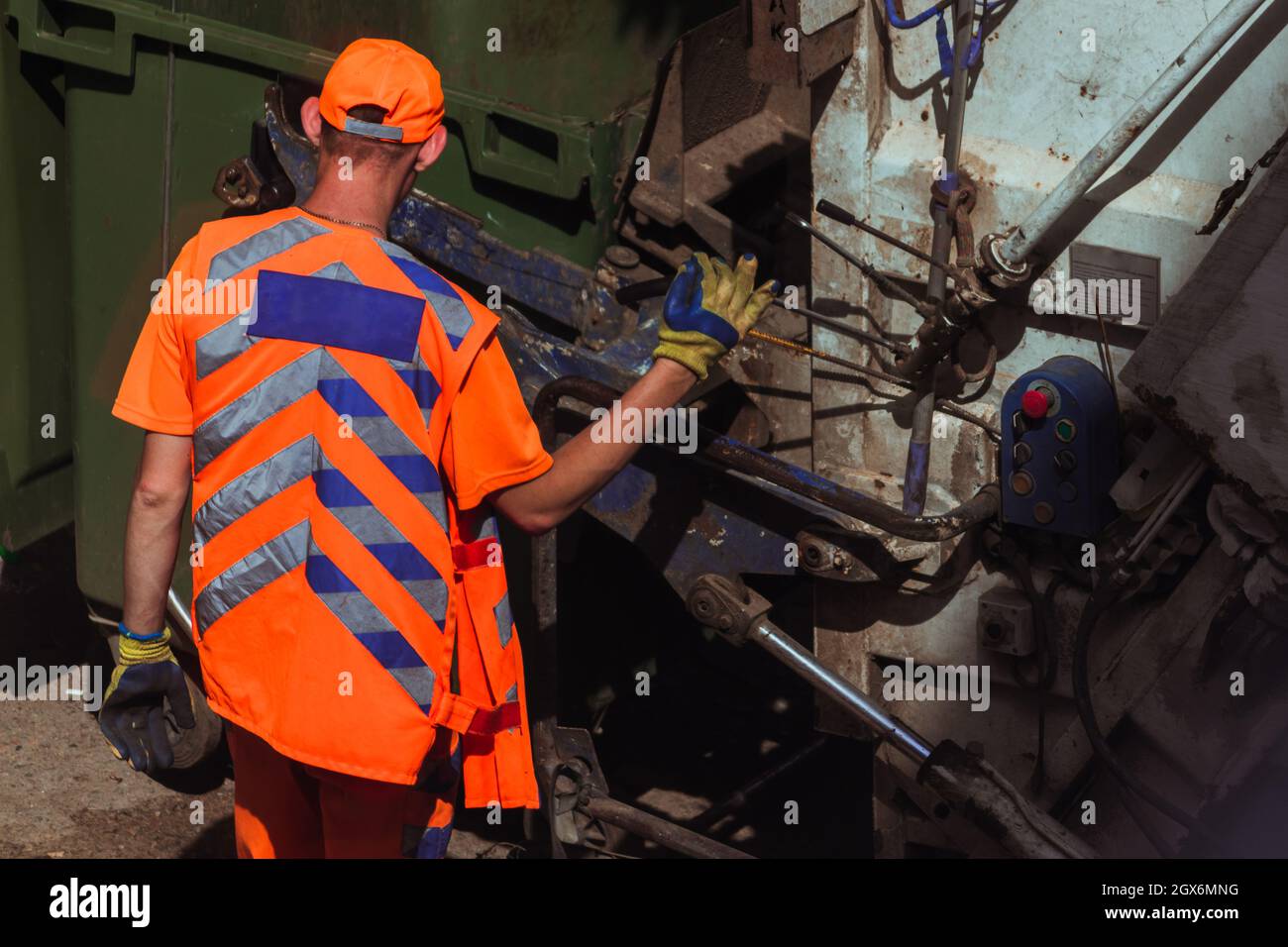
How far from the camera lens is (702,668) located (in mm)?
3799

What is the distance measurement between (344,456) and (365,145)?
0.42m

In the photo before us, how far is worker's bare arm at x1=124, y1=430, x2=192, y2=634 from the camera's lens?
2.24 m

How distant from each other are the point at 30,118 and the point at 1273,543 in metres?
2.66

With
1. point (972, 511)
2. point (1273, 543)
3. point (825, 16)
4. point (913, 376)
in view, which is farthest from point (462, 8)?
point (1273, 543)

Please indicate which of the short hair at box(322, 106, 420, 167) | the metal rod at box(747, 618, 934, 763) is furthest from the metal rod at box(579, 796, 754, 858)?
the short hair at box(322, 106, 420, 167)

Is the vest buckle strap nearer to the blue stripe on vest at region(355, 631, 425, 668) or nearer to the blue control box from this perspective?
the blue stripe on vest at region(355, 631, 425, 668)

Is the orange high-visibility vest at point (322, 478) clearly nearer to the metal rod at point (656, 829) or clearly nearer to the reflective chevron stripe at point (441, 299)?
the reflective chevron stripe at point (441, 299)

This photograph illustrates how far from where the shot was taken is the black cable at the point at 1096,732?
245 cm

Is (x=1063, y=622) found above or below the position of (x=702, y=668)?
above

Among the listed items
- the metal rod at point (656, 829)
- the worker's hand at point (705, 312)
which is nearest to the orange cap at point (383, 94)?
the worker's hand at point (705, 312)

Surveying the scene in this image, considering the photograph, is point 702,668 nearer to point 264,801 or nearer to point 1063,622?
point 1063,622

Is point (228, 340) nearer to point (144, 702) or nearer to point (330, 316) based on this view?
point (330, 316)

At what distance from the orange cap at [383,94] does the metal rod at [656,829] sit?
127 centimetres

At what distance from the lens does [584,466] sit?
7.38ft
